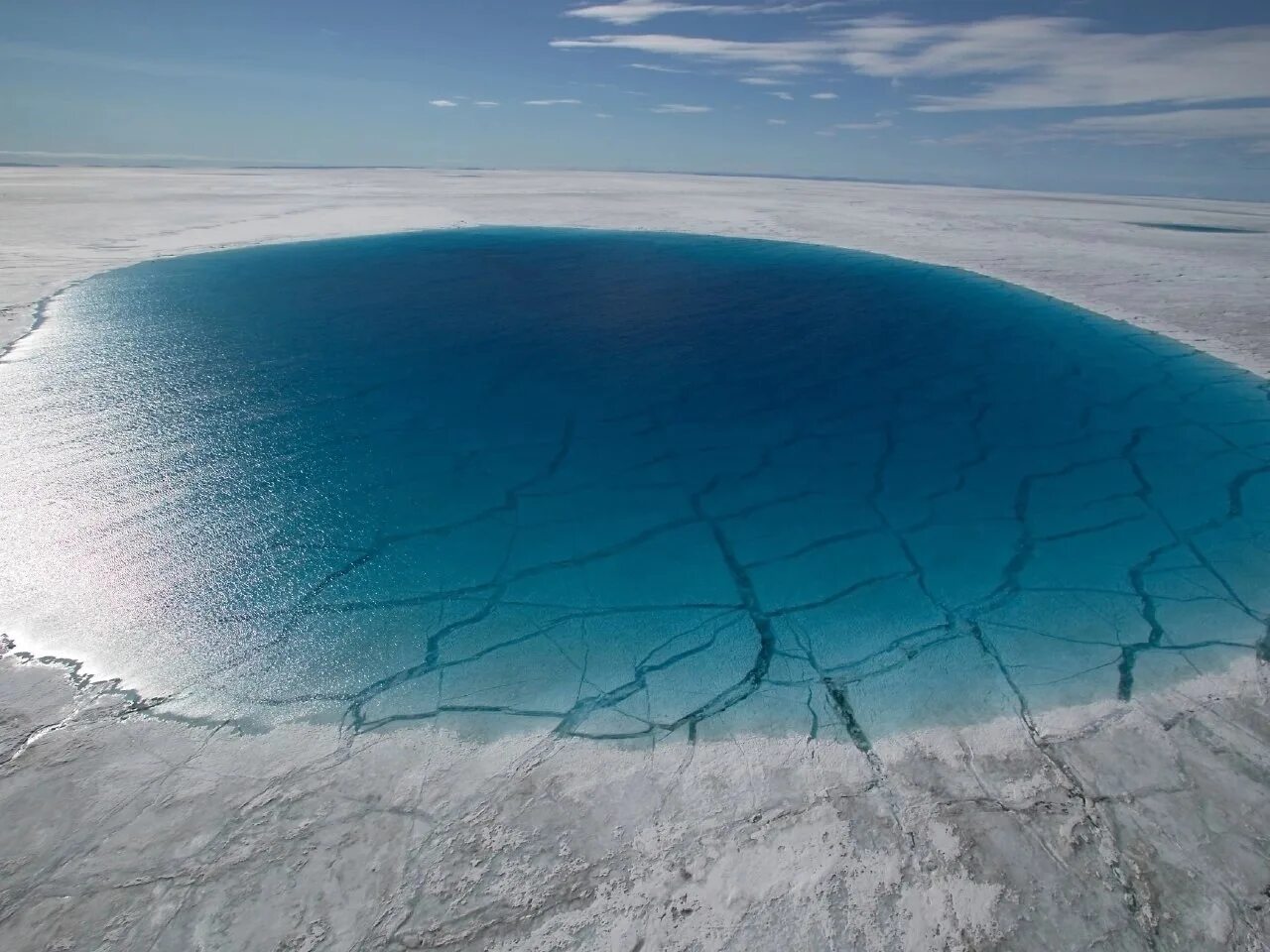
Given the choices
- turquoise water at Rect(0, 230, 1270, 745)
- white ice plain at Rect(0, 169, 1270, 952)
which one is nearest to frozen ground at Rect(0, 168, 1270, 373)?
turquoise water at Rect(0, 230, 1270, 745)

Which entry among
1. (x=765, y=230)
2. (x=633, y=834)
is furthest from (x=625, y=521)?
(x=765, y=230)

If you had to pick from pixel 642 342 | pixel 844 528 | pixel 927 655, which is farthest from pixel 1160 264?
pixel 927 655

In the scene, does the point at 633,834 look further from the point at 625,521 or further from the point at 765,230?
the point at 765,230

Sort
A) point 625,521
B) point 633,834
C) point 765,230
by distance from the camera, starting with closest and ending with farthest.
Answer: point 633,834 → point 625,521 → point 765,230

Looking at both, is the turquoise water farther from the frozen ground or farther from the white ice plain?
the frozen ground

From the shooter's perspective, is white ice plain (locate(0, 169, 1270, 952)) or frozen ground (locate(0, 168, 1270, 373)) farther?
frozen ground (locate(0, 168, 1270, 373))
